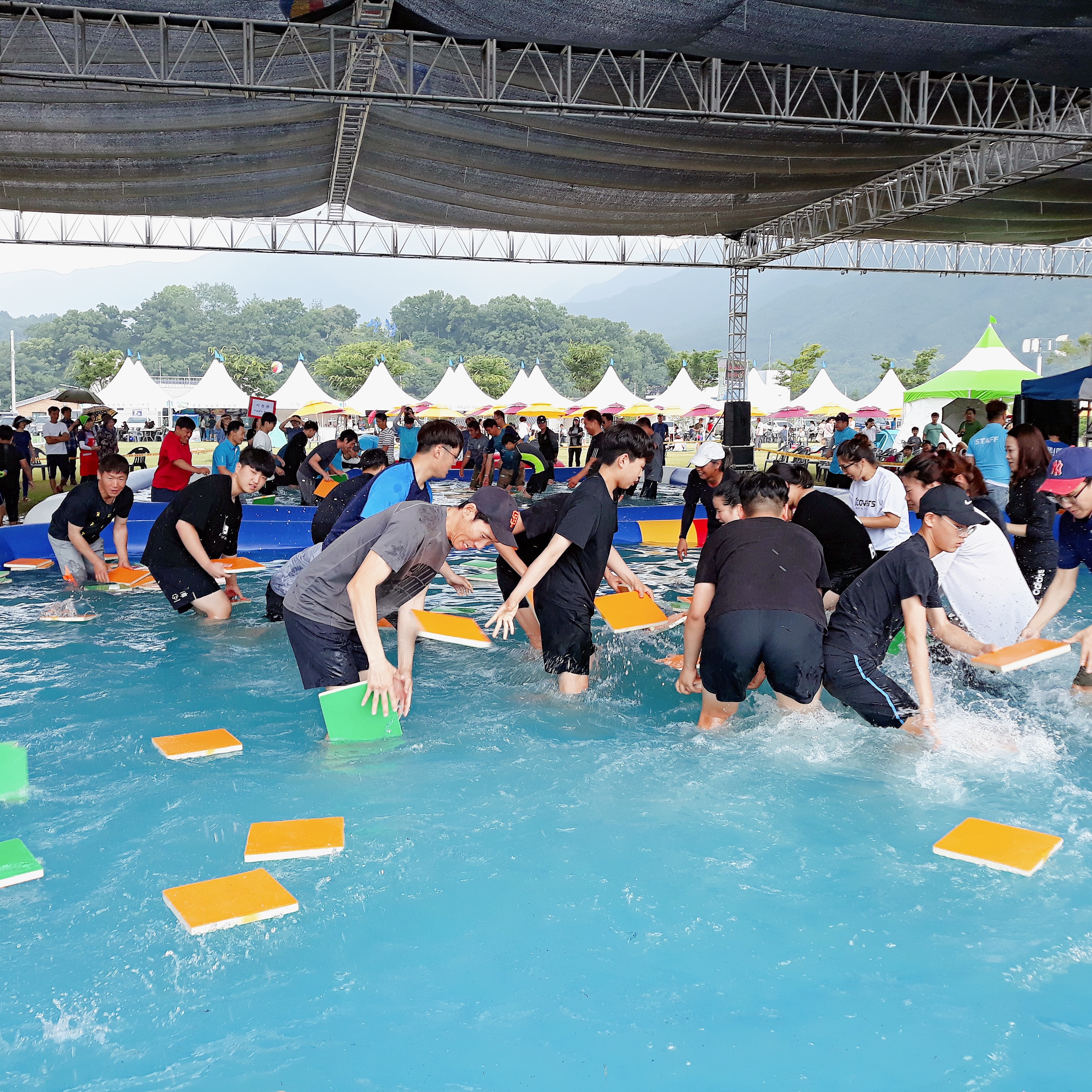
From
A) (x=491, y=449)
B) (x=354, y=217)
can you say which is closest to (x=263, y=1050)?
(x=491, y=449)

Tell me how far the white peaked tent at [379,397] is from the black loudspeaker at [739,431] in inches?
564

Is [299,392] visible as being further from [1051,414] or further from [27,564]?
[27,564]

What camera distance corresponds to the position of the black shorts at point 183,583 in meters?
6.20

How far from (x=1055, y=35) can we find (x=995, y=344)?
1417cm

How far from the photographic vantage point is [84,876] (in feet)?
10.5

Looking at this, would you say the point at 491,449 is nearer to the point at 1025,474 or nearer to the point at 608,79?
the point at 608,79

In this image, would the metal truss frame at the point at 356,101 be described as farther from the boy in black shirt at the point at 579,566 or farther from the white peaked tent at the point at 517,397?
the white peaked tent at the point at 517,397

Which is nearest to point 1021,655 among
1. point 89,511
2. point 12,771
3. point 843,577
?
point 843,577

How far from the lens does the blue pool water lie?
2.38 meters

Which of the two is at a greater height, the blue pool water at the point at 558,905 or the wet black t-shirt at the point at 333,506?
the wet black t-shirt at the point at 333,506

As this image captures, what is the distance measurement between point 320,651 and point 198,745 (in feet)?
2.81

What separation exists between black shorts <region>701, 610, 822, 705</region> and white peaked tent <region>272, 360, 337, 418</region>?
96.6 feet

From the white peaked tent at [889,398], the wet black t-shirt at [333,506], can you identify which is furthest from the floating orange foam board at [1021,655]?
the white peaked tent at [889,398]

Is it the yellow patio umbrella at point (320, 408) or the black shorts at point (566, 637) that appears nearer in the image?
the black shorts at point (566, 637)
